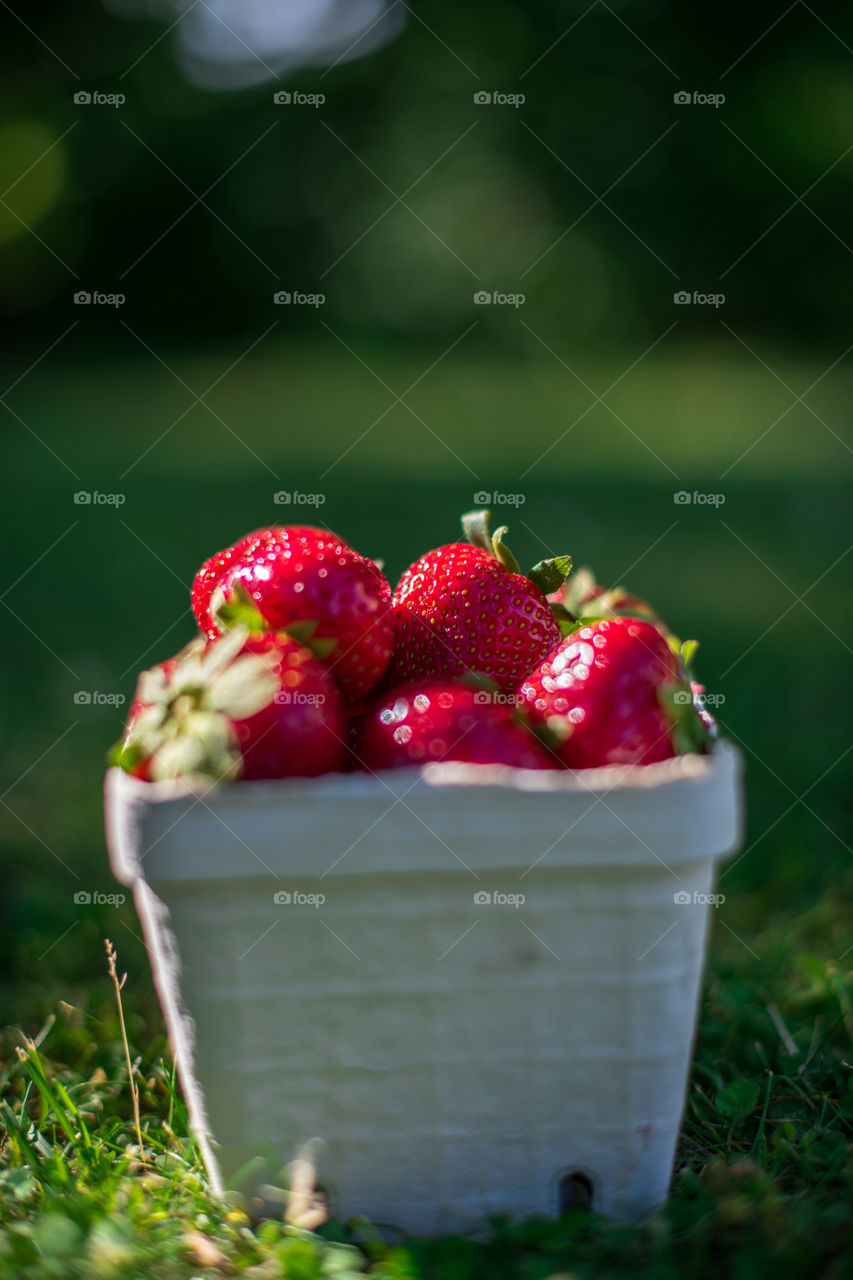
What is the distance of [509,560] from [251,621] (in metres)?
0.29

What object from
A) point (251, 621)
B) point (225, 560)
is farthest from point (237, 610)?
point (225, 560)

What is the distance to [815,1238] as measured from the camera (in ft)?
2.73

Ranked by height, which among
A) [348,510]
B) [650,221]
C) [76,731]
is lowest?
[76,731]

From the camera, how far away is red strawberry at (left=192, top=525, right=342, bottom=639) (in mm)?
991

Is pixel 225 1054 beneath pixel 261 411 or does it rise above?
beneath

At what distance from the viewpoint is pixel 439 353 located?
8805mm

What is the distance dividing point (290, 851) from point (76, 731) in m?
1.51

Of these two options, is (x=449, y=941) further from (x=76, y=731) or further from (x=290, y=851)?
(x=76, y=731)

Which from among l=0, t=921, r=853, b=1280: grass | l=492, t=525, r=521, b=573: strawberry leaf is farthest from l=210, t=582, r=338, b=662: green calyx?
l=0, t=921, r=853, b=1280: grass

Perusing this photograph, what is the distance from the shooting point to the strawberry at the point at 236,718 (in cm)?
84

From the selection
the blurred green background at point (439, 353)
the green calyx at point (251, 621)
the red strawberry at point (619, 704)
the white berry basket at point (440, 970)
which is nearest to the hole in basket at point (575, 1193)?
the white berry basket at point (440, 970)

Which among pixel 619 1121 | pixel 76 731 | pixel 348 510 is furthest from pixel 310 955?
pixel 348 510

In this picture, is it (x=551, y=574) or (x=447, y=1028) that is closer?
(x=447, y=1028)

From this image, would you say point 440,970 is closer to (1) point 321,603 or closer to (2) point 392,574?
(1) point 321,603
